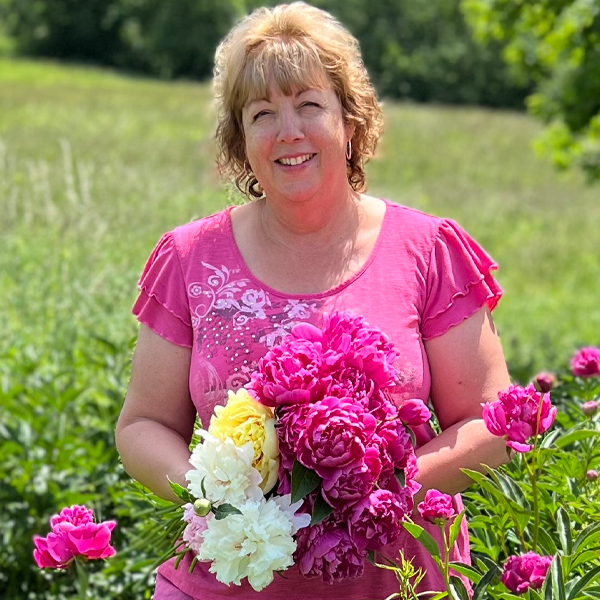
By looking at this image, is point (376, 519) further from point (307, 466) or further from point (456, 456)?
point (456, 456)

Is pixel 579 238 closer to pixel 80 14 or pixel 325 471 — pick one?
pixel 325 471

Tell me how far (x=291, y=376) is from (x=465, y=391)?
0.61 metres

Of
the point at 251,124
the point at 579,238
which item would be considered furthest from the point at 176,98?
the point at 251,124

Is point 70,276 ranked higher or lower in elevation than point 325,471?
lower

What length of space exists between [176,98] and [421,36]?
2742 cm

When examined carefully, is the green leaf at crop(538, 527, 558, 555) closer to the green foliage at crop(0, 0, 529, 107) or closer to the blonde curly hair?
the blonde curly hair

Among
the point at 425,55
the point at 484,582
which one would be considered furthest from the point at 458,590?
the point at 425,55

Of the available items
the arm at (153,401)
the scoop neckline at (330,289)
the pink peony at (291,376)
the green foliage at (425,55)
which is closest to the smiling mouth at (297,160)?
the scoop neckline at (330,289)

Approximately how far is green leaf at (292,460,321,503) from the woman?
0.45 metres

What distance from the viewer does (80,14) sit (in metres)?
57.1

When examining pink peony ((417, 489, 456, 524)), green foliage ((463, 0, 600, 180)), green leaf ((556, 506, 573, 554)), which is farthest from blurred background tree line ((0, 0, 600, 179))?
pink peony ((417, 489, 456, 524))

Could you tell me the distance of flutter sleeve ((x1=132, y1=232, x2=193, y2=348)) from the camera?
2.39 meters

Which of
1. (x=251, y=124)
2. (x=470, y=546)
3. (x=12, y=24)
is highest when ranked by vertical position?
(x=251, y=124)

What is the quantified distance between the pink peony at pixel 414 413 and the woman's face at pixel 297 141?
2.15 feet
